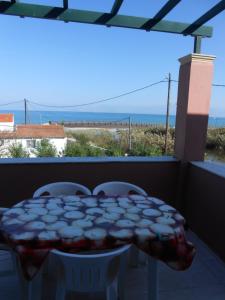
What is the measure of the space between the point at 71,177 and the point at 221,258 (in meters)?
1.76

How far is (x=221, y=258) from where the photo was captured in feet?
8.50

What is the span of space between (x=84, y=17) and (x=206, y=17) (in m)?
1.28

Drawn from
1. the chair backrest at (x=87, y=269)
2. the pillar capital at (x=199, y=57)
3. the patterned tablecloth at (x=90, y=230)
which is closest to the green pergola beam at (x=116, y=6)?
the pillar capital at (x=199, y=57)

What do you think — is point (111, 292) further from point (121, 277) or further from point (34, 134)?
point (34, 134)

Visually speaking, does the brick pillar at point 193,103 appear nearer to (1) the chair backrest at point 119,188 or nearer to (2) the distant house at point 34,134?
(1) the chair backrest at point 119,188

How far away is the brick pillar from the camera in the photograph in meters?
3.07

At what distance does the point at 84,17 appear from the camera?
111 inches

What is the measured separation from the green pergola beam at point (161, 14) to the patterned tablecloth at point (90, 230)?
73.7 inches

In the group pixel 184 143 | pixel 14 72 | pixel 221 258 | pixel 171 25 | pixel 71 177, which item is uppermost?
pixel 14 72

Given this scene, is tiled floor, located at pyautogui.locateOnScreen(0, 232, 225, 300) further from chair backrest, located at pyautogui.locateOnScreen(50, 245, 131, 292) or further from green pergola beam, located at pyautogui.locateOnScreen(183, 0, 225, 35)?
green pergola beam, located at pyautogui.locateOnScreen(183, 0, 225, 35)

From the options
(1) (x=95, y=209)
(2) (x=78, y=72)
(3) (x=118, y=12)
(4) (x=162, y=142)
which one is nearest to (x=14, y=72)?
(2) (x=78, y=72)

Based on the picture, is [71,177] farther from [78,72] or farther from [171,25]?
[78,72]

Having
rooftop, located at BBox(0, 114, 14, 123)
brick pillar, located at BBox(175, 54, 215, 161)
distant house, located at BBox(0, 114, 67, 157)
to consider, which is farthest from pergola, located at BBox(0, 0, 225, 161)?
rooftop, located at BBox(0, 114, 14, 123)

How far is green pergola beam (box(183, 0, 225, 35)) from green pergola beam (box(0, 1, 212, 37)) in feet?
0.14
